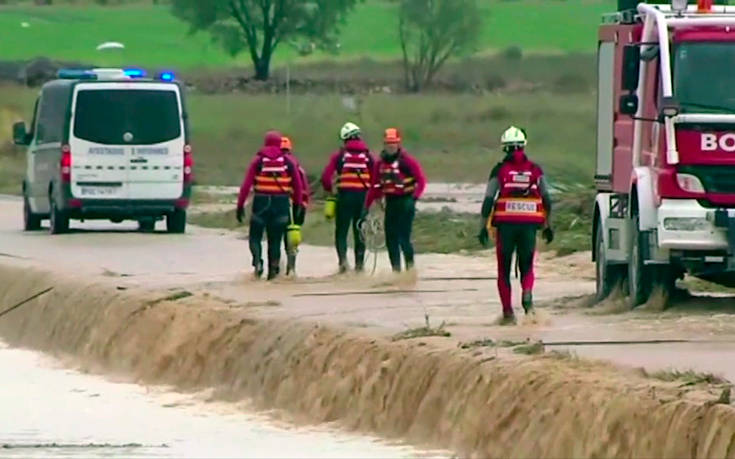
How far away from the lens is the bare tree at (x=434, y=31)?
98938 mm

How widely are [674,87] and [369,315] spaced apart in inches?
134

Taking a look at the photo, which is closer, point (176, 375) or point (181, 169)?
point (176, 375)

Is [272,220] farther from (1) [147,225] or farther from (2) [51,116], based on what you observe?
(1) [147,225]

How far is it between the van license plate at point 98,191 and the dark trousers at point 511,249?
→ 51.5 feet

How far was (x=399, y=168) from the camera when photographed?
24531 mm

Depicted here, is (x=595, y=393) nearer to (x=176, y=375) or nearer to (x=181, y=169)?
(x=176, y=375)

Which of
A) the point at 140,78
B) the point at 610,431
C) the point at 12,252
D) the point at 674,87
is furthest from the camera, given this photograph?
the point at 140,78

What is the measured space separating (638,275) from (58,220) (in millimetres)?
15707

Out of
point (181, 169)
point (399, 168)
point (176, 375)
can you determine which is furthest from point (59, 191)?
point (176, 375)

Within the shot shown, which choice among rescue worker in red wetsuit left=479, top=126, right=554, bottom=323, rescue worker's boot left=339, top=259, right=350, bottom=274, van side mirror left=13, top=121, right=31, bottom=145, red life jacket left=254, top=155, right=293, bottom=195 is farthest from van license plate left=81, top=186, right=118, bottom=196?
rescue worker in red wetsuit left=479, top=126, right=554, bottom=323

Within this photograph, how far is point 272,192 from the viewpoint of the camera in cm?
2512

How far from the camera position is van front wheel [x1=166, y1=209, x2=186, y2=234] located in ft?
115

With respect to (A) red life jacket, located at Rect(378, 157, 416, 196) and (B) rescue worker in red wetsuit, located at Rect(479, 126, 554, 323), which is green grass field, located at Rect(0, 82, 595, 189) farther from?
(B) rescue worker in red wetsuit, located at Rect(479, 126, 554, 323)

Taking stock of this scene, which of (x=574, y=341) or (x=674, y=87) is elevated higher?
(x=674, y=87)
